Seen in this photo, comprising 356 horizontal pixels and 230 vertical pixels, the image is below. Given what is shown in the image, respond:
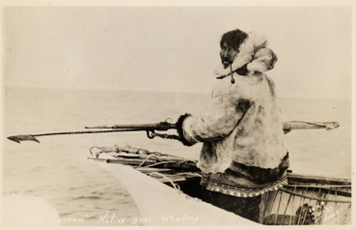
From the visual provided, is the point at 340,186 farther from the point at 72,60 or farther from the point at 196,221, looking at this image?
the point at 72,60

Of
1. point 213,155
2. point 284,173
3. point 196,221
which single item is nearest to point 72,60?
point 213,155

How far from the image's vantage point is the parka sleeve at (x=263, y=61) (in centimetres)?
189

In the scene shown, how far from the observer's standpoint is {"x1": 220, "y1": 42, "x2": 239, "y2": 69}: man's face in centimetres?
191

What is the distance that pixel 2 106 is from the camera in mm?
1886

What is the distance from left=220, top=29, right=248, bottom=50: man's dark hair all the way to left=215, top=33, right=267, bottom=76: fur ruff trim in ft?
0.08

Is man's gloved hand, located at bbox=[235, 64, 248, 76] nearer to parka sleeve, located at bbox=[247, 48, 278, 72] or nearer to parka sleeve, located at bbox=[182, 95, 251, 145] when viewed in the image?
parka sleeve, located at bbox=[247, 48, 278, 72]

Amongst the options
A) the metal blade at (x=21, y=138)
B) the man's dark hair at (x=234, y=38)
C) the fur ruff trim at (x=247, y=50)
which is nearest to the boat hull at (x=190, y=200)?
the metal blade at (x=21, y=138)

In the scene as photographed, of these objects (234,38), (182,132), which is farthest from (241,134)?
(234,38)

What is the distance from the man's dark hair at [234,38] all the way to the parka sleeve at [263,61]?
11 cm

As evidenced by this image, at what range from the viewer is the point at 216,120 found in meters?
1.85

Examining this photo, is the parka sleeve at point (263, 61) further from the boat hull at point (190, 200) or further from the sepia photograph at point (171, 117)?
the boat hull at point (190, 200)

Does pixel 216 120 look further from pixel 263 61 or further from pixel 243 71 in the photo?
pixel 263 61

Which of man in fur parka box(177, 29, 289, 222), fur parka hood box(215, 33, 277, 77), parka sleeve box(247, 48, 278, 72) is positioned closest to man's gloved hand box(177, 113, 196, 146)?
man in fur parka box(177, 29, 289, 222)

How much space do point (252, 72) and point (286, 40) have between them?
30cm
